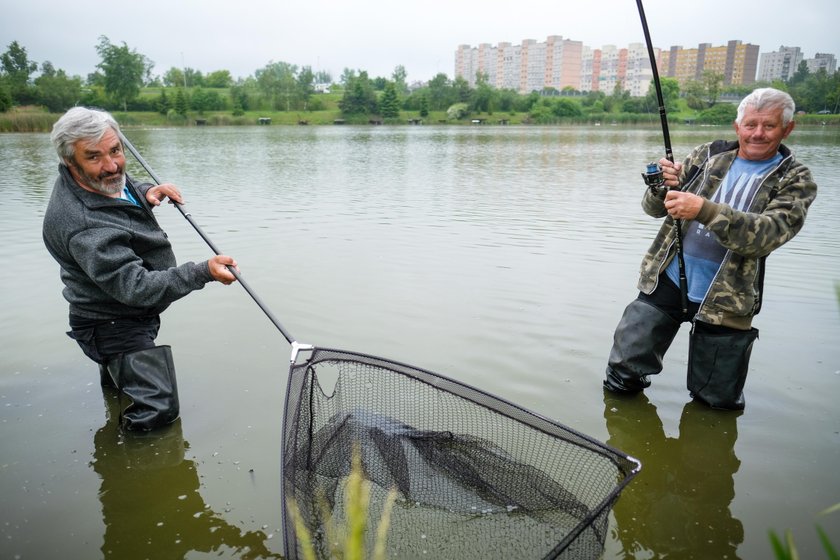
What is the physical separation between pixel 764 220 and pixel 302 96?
104896 mm

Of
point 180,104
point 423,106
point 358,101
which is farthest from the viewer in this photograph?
point 423,106

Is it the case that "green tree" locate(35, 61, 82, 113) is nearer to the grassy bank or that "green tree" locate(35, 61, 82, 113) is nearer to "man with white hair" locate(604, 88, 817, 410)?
the grassy bank

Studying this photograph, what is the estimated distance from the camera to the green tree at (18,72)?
2884 inches

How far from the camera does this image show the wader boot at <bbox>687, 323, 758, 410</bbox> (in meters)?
3.65

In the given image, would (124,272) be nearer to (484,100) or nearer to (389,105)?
(389,105)

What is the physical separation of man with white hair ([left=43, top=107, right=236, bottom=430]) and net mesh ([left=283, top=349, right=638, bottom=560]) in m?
0.97

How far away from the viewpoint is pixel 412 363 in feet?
15.3

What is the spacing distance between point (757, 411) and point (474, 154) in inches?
884

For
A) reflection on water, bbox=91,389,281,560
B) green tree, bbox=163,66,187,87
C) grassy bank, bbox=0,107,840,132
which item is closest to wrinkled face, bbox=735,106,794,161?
reflection on water, bbox=91,389,281,560

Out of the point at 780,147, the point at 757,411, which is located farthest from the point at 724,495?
the point at 780,147

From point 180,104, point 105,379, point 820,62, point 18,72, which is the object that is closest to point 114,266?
point 105,379

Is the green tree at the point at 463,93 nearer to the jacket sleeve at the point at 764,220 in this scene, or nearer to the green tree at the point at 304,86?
the green tree at the point at 304,86

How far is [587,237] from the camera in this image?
360 inches

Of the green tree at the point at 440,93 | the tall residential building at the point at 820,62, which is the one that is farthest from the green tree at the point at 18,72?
the tall residential building at the point at 820,62
